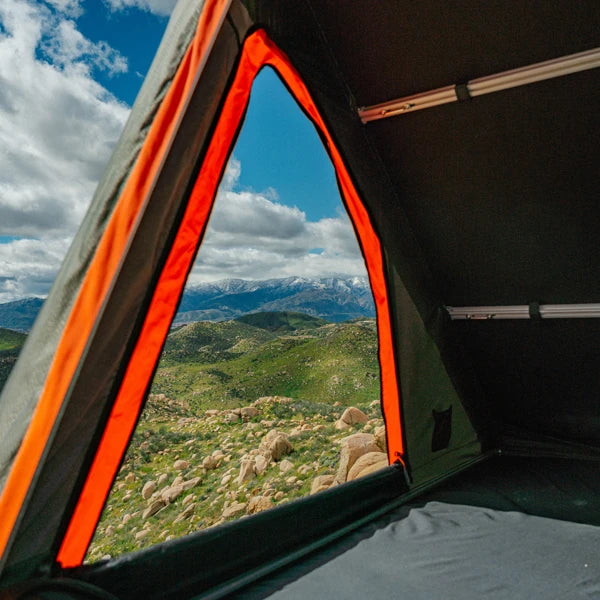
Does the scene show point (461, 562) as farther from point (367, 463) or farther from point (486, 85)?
point (486, 85)

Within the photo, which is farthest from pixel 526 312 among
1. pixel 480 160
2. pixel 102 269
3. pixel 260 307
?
pixel 260 307

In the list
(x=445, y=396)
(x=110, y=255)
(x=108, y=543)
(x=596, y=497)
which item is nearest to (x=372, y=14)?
(x=110, y=255)

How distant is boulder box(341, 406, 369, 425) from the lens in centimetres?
387

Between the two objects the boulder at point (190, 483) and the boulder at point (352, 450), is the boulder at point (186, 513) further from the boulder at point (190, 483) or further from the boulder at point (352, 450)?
the boulder at point (352, 450)

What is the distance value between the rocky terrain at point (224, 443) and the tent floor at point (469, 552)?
465 mm

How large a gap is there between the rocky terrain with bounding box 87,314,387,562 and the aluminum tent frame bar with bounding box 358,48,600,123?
1.02m

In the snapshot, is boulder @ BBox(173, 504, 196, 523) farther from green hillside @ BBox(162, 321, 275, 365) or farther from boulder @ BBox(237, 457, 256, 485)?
green hillside @ BBox(162, 321, 275, 365)

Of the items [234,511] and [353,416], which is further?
[353,416]

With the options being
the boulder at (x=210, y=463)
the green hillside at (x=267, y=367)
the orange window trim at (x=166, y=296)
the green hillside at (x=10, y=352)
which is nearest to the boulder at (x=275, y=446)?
the boulder at (x=210, y=463)

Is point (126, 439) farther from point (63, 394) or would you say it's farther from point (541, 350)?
point (541, 350)

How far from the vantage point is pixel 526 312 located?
2.42 metres

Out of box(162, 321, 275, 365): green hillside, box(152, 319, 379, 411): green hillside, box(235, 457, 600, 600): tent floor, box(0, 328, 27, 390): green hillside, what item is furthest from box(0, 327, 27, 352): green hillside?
box(235, 457, 600, 600): tent floor

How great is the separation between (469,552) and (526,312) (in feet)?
4.27

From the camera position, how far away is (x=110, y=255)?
1035 mm
